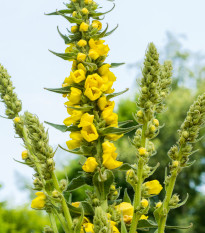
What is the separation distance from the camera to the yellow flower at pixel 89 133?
44.7 inches

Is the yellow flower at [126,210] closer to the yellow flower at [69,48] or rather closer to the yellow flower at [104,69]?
the yellow flower at [104,69]

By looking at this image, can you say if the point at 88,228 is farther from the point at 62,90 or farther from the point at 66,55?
the point at 66,55

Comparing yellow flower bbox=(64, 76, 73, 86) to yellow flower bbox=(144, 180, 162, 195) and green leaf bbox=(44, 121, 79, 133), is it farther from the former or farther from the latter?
yellow flower bbox=(144, 180, 162, 195)

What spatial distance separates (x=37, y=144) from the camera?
3.70 ft

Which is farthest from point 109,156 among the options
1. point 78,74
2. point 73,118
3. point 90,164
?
point 78,74

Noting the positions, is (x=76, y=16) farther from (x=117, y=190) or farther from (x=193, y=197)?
(x=193, y=197)

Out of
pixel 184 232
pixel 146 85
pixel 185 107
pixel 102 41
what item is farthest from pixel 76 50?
pixel 185 107

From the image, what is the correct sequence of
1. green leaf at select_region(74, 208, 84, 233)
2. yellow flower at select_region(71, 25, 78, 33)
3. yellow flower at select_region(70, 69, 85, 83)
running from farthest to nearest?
yellow flower at select_region(71, 25, 78, 33)
yellow flower at select_region(70, 69, 85, 83)
green leaf at select_region(74, 208, 84, 233)

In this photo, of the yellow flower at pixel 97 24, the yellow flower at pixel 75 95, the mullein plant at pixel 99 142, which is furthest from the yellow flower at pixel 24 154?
the yellow flower at pixel 97 24

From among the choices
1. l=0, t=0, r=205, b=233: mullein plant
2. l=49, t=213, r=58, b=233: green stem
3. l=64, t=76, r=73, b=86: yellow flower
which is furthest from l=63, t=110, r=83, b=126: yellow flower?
l=49, t=213, r=58, b=233: green stem

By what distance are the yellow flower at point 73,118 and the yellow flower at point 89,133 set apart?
0.17 ft

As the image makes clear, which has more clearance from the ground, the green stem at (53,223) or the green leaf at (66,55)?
the green leaf at (66,55)

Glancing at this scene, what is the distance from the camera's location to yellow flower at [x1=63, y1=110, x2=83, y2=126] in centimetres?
118

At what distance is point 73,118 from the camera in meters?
1.20
